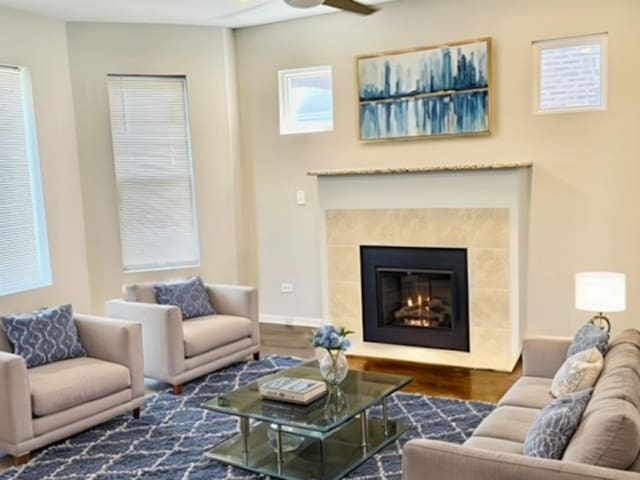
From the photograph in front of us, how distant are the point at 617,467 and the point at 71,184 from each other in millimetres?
4838

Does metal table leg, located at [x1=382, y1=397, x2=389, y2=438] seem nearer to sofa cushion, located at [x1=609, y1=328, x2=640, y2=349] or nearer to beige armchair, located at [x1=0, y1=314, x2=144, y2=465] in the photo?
sofa cushion, located at [x1=609, y1=328, x2=640, y2=349]

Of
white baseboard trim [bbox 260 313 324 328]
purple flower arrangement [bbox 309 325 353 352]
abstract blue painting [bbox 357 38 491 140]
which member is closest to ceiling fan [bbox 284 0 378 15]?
abstract blue painting [bbox 357 38 491 140]

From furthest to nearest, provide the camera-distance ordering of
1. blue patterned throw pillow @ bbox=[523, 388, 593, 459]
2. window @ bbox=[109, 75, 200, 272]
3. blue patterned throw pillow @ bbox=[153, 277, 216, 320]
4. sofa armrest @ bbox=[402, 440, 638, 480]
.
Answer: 1. window @ bbox=[109, 75, 200, 272]
2. blue patterned throw pillow @ bbox=[153, 277, 216, 320]
3. blue patterned throw pillow @ bbox=[523, 388, 593, 459]
4. sofa armrest @ bbox=[402, 440, 638, 480]

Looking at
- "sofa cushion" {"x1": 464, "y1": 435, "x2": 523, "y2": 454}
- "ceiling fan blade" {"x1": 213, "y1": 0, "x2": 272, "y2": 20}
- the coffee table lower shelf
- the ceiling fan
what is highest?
"ceiling fan blade" {"x1": 213, "y1": 0, "x2": 272, "y2": 20}

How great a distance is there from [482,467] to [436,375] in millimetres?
2723

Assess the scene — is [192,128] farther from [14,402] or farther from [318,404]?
[318,404]

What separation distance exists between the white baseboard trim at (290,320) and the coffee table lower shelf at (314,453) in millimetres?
2496

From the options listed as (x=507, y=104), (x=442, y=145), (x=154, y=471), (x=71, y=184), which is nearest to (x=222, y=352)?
(x=154, y=471)

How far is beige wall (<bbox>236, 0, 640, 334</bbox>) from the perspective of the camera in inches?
185

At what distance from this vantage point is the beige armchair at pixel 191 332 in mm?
4402

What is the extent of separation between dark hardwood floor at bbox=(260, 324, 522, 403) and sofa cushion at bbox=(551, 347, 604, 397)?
128cm

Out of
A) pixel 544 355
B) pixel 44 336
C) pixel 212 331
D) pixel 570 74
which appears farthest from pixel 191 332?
pixel 570 74

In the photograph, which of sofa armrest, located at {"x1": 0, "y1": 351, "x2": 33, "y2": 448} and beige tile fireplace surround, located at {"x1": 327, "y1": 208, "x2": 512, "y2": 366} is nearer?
sofa armrest, located at {"x1": 0, "y1": 351, "x2": 33, "y2": 448}

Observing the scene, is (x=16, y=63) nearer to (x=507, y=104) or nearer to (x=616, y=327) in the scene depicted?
(x=507, y=104)
